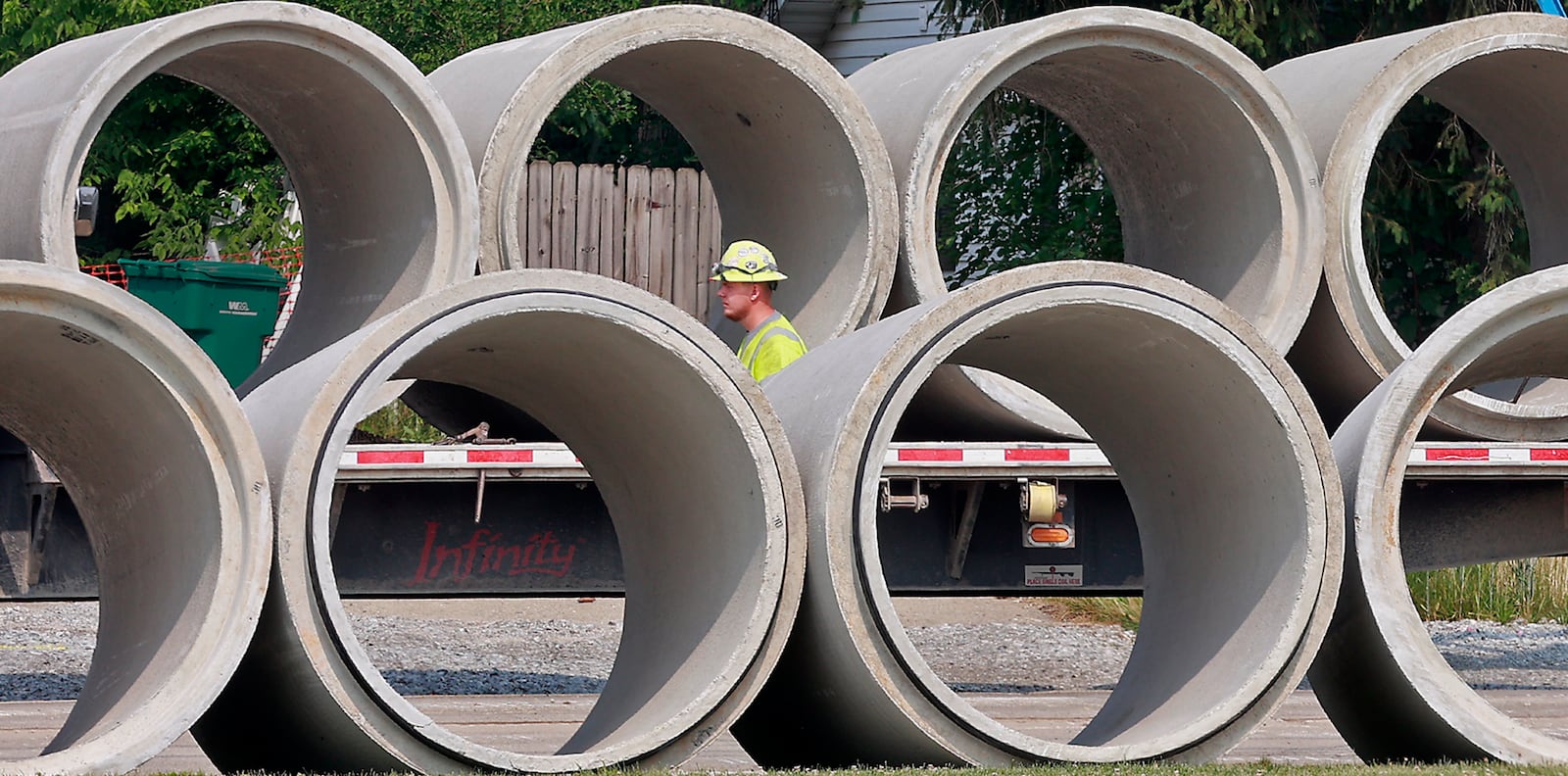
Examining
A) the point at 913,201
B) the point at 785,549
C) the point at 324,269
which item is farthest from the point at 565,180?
the point at 785,549

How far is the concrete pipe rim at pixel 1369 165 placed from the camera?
28.9 feet

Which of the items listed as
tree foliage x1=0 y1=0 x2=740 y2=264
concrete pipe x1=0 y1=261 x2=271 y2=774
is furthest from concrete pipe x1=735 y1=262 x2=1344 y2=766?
tree foliage x1=0 y1=0 x2=740 y2=264

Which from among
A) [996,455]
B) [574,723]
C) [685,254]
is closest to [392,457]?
[574,723]

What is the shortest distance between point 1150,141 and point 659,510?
3.79m

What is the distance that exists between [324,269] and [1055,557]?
11.9ft

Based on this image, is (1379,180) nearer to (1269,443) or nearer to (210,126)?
(1269,443)

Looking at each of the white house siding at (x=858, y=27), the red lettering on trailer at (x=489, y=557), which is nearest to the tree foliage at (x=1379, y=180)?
the white house siding at (x=858, y=27)

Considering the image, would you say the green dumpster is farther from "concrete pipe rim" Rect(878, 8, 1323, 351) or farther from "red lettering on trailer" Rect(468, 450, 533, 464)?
"concrete pipe rim" Rect(878, 8, 1323, 351)

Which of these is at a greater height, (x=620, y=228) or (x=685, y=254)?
(x=620, y=228)

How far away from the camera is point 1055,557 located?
891cm

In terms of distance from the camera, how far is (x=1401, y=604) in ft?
21.3

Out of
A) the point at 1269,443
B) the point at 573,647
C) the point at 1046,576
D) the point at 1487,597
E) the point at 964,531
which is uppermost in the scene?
the point at 1269,443

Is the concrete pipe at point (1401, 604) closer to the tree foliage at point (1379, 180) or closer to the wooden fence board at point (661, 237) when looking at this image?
the tree foliage at point (1379, 180)

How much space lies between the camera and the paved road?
25.4 feet
